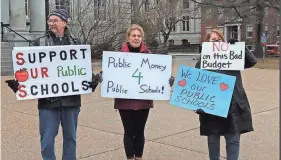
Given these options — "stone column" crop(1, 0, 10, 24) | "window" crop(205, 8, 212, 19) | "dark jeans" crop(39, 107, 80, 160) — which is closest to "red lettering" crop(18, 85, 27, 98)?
"dark jeans" crop(39, 107, 80, 160)

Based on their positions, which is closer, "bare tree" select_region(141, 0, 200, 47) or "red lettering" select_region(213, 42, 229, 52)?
"red lettering" select_region(213, 42, 229, 52)

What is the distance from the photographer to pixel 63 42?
464 centimetres

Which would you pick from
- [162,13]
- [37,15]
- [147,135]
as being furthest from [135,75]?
[162,13]

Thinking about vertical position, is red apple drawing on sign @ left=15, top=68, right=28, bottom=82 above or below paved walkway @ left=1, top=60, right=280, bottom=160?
above

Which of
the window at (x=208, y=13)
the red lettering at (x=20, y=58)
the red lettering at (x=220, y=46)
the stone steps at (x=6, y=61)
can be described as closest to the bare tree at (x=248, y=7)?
the window at (x=208, y=13)

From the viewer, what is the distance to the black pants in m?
5.11

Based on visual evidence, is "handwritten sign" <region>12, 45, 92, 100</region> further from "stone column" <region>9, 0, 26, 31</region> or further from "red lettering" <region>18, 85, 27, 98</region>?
"stone column" <region>9, 0, 26, 31</region>

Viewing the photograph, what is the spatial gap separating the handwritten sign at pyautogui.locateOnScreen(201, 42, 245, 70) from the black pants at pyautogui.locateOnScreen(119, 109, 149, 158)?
0.97m

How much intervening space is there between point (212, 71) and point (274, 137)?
2.65 metres

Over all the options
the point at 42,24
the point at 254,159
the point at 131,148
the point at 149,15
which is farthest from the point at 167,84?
the point at 149,15

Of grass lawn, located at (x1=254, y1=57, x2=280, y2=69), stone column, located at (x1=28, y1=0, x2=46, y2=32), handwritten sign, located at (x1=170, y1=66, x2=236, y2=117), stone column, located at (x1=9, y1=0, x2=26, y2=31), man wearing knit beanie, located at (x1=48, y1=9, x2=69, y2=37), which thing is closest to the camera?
man wearing knit beanie, located at (x1=48, y1=9, x2=69, y2=37)

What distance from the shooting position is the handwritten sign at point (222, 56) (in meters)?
4.87

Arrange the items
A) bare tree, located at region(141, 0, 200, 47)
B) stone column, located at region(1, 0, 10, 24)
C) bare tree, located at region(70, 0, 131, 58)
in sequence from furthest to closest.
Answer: bare tree, located at region(141, 0, 200, 47)
stone column, located at region(1, 0, 10, 24)
bare tree, located at region(70, 0, 131, 58)

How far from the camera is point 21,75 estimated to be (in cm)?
456
